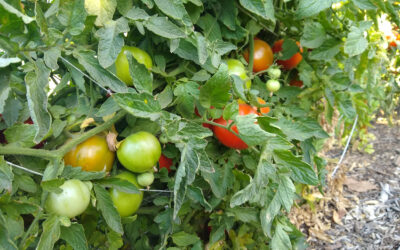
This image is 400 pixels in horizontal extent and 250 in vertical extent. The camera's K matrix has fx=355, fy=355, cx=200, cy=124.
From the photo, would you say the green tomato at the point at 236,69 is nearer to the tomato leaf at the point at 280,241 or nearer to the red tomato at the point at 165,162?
the red tomato at the point at 165,162

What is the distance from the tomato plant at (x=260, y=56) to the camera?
106cm

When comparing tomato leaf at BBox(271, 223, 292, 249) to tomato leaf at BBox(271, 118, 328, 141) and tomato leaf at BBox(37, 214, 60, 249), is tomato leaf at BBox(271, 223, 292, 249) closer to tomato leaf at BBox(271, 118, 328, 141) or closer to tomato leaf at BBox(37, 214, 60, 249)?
tomato leaf at BBox(271, 118, 328, 141)

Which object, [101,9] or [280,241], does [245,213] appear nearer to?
[280,241]

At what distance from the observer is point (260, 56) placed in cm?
106

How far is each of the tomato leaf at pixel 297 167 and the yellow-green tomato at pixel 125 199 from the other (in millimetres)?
293

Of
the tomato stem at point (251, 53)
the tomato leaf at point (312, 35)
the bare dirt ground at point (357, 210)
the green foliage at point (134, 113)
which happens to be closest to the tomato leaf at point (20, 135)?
the green foliage at point (134, 113)

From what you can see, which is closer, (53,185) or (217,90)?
(53,185)

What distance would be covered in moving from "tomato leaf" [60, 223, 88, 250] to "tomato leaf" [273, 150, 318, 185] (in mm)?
394

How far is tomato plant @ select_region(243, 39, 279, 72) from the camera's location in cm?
106

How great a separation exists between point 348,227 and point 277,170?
131 centimetres

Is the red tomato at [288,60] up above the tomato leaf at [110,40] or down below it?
below

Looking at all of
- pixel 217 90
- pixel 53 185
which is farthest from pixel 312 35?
pixel 53 185

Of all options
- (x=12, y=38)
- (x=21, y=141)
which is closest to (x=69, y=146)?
(x=21, y=141)

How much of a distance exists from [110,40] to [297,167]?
425 mm
